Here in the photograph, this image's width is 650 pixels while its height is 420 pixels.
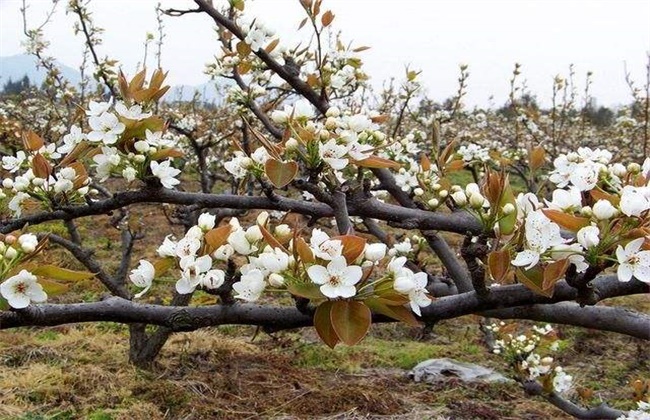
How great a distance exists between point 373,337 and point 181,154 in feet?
13.8

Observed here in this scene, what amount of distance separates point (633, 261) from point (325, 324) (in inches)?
19.8

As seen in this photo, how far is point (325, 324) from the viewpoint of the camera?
41.1 inches

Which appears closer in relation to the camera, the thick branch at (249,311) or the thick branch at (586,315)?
the thick branch at (249,311)

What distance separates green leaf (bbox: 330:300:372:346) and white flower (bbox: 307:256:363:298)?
48mm

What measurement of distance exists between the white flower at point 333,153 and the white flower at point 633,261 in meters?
0.59

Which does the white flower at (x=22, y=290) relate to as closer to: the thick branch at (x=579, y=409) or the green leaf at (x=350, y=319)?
the green leaf at (x=350, y=319)

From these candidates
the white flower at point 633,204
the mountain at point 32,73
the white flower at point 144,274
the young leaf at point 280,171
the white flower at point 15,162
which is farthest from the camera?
the mountain at point 32,73

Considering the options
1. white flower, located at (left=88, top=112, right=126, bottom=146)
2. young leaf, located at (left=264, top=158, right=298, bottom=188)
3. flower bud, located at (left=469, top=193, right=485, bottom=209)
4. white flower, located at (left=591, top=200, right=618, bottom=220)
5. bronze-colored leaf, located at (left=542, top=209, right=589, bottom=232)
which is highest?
white flower, located at (left=88, top=112, right=126, bottom=146)

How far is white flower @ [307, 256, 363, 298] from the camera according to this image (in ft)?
3.22

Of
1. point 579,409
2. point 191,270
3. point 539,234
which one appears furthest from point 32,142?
point 579,409

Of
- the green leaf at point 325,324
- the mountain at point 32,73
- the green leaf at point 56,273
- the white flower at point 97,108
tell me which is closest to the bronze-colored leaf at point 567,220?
the green leaf at point 325,324

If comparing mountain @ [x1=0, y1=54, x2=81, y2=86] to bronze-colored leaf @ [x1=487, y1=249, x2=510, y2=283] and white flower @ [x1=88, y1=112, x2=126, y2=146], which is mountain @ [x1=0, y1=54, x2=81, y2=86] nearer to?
white flower @ [x1=88, y1=112, x2=126, y2=146]

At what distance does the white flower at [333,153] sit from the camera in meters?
1.36

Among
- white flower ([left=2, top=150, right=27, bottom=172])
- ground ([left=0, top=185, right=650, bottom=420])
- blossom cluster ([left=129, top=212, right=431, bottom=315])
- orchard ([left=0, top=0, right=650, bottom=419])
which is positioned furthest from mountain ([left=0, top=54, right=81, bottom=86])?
blossom cluster ([left=129, top=212, right=431, bottom=315])
